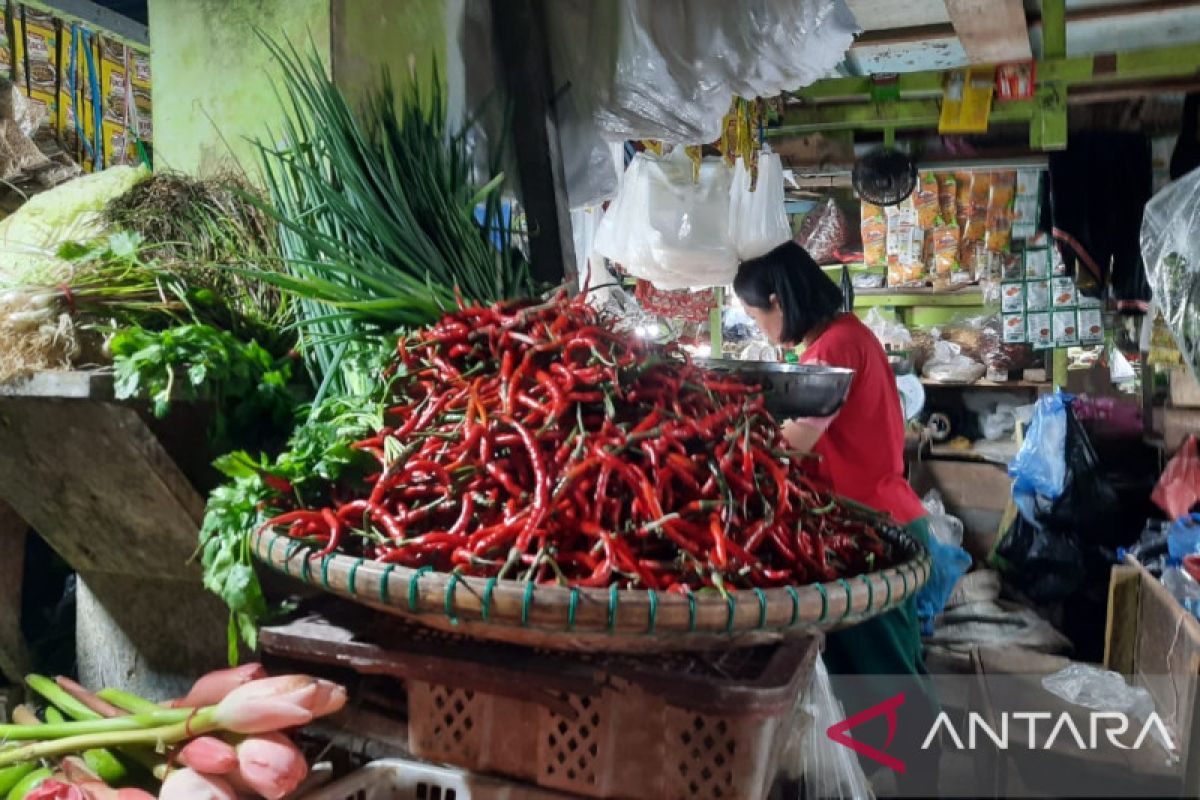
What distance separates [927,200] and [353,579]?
21.9ft

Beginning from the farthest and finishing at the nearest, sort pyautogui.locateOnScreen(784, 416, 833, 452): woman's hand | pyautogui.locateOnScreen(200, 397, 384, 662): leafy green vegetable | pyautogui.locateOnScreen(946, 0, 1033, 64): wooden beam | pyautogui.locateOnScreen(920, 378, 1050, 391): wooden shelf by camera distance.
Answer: pyautogui.locateOnScreen(920, 378, 1050, 391): wooden shelf, pyautogui.locateOnScreen(946, 0, 1033, 64): wooden beam, pyautogui.locateOnScreen(784, 416, 833, 452): woman's hand, pyautogui.locateOnScreen(200, 397, 384, 662): leafy green vegetable

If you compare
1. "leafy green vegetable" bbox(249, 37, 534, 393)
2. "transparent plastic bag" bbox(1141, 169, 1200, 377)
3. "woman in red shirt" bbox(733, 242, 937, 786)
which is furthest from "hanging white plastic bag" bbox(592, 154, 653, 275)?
"transparent plastic bag" bbox(1141, 169, 1200, 377)

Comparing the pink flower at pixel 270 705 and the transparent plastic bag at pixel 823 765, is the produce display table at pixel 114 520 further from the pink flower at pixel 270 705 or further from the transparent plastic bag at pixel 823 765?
the transparent plastic bag at pixel 823 765

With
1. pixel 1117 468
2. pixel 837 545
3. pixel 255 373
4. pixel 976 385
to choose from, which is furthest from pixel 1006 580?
pixel 255 373

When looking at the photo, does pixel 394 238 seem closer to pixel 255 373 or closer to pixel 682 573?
pixel 255 373

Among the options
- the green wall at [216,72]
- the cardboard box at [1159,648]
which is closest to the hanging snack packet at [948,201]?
the cardboard box at [1159,648]

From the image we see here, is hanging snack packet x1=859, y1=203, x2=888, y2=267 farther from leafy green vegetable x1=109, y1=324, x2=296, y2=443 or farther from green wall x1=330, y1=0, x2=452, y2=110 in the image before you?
leafy green vegetable x1=109, y1=324, x2=296, y2=443

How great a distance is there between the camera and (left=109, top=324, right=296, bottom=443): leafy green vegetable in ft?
4.71

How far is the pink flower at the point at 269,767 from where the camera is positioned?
1174 millimetres

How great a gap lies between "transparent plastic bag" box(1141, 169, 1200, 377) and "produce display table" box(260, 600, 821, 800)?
3219 mm

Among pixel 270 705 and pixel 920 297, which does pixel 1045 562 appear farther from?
pixel 270 705

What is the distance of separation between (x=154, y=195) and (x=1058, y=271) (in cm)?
577

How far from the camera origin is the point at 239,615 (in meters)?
1.34

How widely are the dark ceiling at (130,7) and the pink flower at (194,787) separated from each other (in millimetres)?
4566
